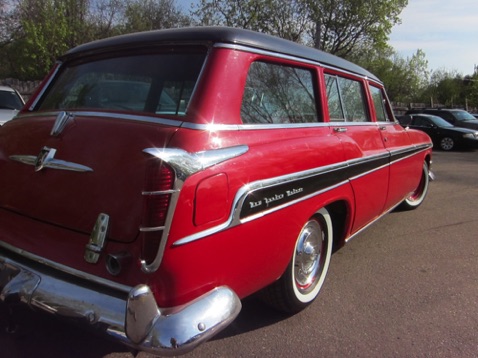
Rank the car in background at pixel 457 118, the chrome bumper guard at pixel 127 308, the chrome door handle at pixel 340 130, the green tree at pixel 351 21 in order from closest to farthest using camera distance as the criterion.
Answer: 1. the chrome bumper guard at pixel 127 308
2. the chrome door handle at pixel 340 130
3. the car in background at pixel 457 118
4. the green tree at pixel 351 21

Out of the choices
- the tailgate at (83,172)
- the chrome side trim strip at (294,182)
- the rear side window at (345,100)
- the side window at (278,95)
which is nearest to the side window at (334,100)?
the rear side window at (345,100)

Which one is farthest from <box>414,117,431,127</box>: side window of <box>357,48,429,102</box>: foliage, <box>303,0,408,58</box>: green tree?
<box>357,48,429,102</box>: foliage

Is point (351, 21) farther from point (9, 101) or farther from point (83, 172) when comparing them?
point (83, 172)

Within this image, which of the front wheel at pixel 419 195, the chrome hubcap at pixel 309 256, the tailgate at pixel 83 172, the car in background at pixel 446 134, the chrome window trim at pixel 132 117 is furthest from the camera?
the car in background at pixel 446 134

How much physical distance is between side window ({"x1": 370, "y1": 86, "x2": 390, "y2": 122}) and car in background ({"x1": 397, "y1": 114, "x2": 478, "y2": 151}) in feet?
38.4

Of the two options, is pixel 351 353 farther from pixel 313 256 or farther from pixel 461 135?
pixel 461 135

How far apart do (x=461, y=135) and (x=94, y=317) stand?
15.9 m

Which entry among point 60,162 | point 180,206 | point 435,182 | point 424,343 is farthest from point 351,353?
point 435,182

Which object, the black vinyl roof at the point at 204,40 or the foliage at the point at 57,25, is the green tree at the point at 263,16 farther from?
the black vinyl roof at the point at 204,40

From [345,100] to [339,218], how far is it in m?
1.07

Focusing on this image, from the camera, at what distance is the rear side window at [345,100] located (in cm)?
348

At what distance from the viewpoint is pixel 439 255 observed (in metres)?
4.37

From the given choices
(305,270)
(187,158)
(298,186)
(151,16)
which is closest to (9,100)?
(305,270)

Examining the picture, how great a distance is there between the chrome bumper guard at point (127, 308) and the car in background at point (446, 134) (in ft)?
50.2
